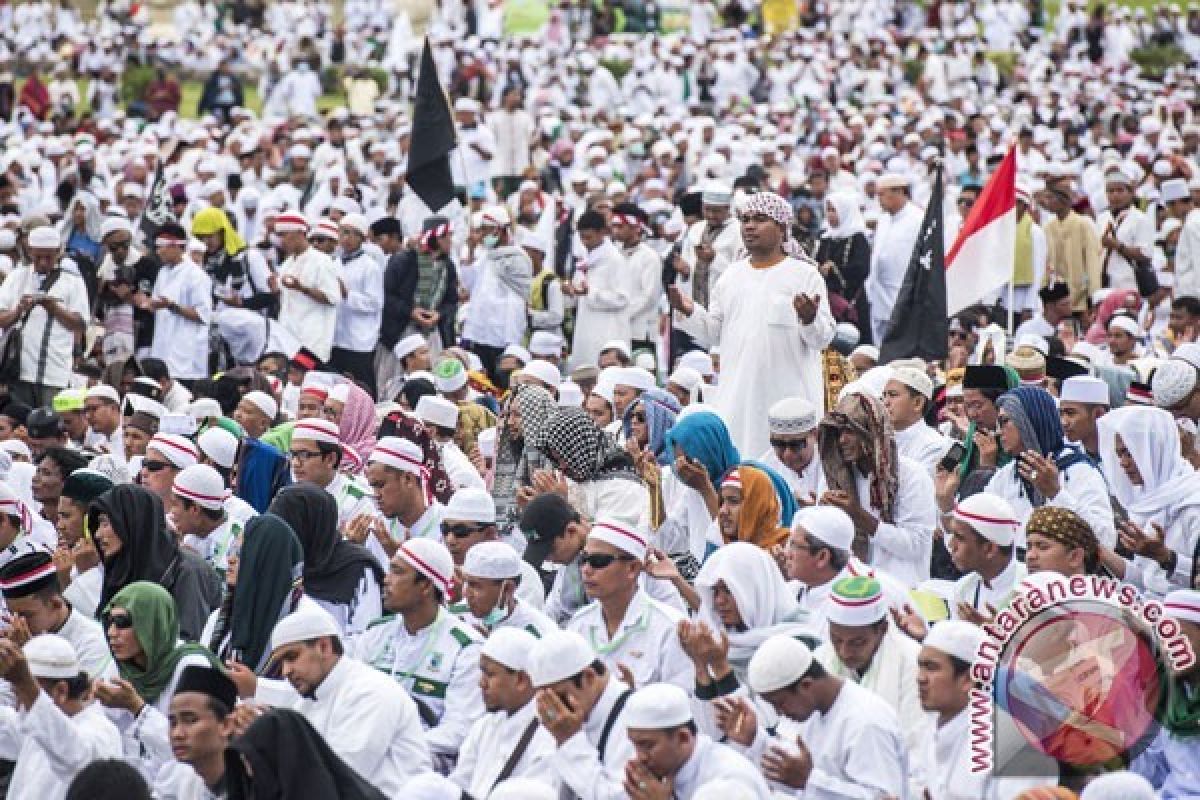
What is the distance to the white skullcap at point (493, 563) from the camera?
743 cm

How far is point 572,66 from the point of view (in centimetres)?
3278

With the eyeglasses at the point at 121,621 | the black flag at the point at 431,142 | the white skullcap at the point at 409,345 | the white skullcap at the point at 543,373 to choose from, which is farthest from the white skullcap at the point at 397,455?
the black flag at the point at 431,142

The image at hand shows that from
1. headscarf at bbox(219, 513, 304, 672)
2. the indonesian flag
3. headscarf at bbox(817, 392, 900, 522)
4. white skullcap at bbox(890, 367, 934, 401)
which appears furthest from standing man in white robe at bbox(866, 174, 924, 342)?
headscarf at bbox(219, 513, 304, 672)

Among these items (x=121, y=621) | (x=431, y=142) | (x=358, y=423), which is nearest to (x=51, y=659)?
Answer: (x=121, y=621)

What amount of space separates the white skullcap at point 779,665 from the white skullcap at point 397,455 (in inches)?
108

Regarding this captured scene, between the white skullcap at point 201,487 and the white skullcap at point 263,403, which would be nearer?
the white skullcap at point 201,487

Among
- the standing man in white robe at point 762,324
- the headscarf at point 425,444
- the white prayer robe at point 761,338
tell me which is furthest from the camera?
the white prayer robe at point 761,338

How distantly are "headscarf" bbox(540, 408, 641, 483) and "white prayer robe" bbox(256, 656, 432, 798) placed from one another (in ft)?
7.82

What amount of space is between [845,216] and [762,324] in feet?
17.5

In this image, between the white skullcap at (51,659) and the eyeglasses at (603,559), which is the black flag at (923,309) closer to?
the eyeglasses at (603,559)

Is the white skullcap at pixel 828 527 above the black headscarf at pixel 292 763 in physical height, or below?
above

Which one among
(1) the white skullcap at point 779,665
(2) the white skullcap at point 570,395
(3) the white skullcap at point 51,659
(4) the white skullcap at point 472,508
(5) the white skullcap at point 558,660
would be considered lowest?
(2) the white skullcap at point 570,395

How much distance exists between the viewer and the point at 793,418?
884cm

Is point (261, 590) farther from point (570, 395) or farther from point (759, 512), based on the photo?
point (570, 395)
